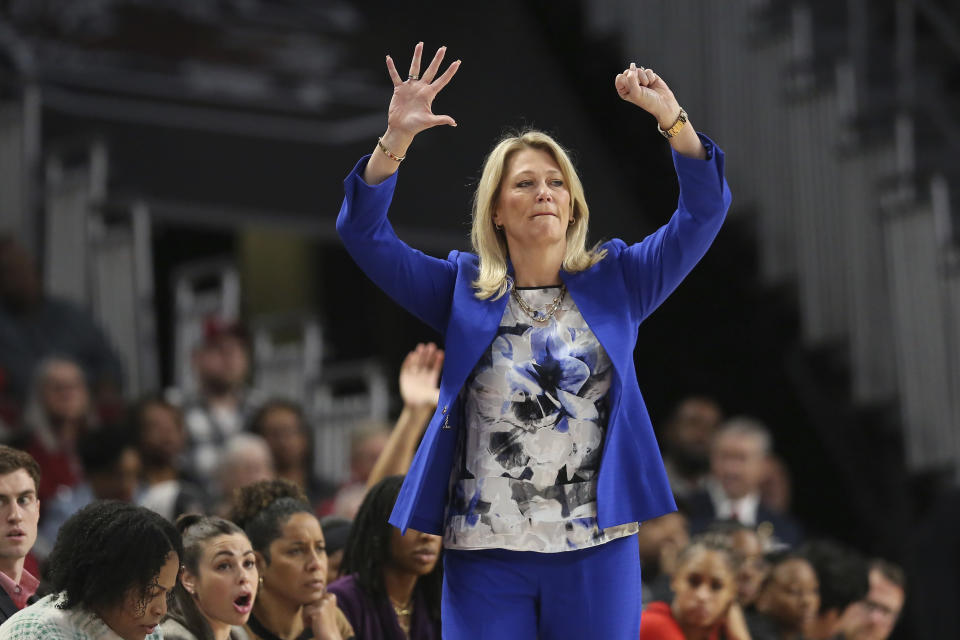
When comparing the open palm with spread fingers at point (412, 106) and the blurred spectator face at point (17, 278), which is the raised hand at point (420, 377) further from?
the blurred spectator face at point (17, 278)

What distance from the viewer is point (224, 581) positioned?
10.7ft

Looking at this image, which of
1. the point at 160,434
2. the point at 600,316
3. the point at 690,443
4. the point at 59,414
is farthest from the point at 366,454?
the point at 600,316

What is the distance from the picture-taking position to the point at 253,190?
803 centimetres

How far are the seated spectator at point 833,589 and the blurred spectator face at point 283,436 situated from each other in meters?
2.29

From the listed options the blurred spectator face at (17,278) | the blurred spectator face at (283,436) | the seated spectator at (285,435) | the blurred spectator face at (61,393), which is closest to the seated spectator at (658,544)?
the seated spectator at (285,435)

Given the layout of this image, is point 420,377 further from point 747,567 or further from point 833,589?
point 833,589

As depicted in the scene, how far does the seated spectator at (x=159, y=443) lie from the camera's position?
5.57 metres

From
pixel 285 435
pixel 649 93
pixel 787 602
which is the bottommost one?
pixel 787 602

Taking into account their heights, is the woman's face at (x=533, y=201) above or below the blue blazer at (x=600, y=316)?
above

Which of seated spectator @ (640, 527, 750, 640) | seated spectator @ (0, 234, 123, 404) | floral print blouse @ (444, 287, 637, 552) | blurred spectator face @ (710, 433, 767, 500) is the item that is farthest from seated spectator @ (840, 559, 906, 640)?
seated spectator @ (0, 234, 123, 404)

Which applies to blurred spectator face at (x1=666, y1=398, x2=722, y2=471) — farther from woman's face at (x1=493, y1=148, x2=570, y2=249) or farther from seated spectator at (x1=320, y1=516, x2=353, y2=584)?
woman's face at (x1=493, y1=148, x2=570, y2=249)

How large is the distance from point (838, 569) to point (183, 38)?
4.41 metres

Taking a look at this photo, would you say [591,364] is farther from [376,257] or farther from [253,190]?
[253,190]

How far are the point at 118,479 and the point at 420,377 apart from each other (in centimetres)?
167
